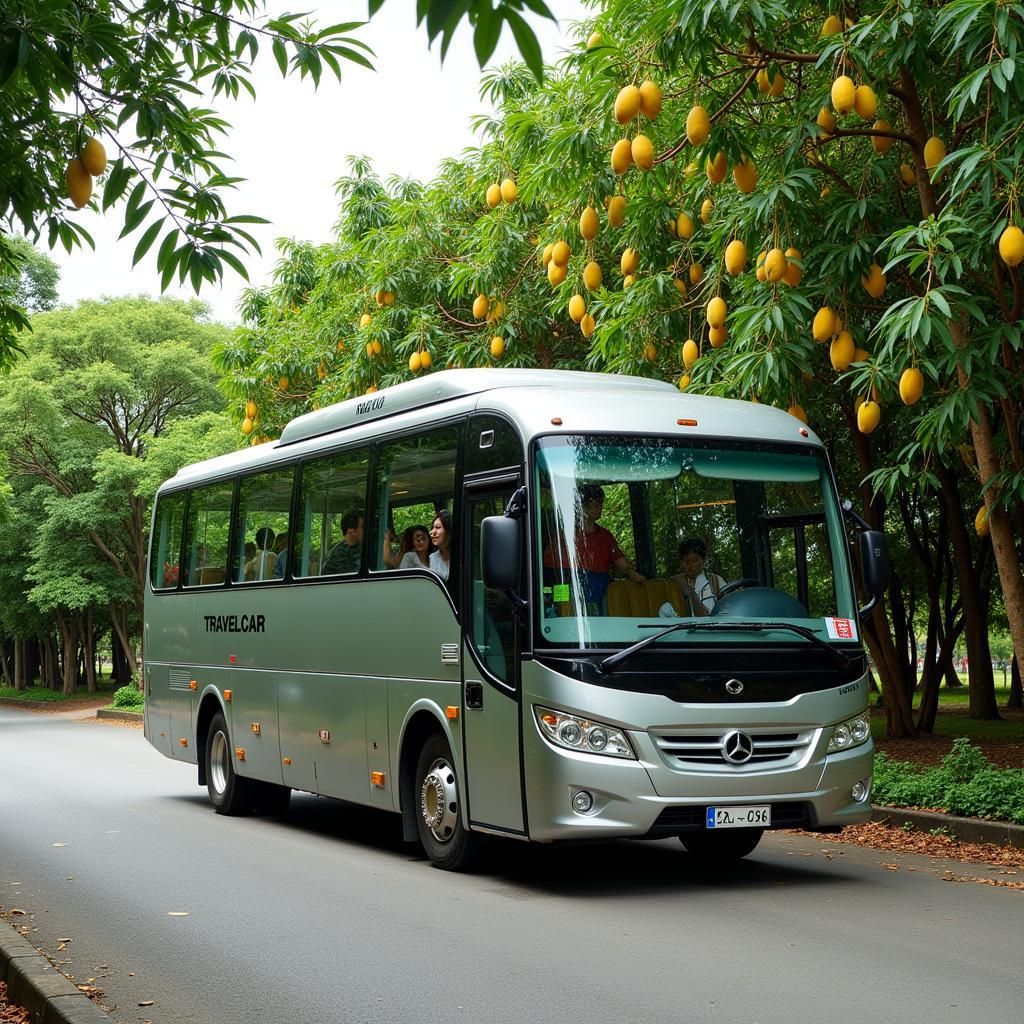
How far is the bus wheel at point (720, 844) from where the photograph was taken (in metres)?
11.2

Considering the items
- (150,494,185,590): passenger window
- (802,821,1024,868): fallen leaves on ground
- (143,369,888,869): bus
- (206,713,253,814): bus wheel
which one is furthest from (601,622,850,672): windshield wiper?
(150,494,185,590): passenger window

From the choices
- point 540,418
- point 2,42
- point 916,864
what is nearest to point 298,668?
point 540,418

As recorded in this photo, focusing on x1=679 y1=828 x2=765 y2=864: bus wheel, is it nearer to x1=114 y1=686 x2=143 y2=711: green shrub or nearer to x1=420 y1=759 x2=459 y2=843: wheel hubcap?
x1=420 y1=759 x2=459 y2=843: wheel hubcap

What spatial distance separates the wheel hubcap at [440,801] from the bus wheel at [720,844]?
1679 millimetres

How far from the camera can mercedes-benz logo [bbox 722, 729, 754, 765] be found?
954 centimetres

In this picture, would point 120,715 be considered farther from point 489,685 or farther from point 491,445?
point 489,685

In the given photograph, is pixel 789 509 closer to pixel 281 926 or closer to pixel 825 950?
pixel 825 950

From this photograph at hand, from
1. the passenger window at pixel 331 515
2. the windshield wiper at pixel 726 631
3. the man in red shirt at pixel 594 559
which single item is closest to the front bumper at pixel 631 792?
the windshield wiper at pixel 726 631

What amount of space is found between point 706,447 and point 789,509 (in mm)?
795

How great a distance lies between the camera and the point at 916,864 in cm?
1109

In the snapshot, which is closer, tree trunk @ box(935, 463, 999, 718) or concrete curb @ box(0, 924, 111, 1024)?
concrete curb @ box(0, 924, 111, 1024)

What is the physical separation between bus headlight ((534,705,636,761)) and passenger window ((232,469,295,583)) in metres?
→ 5.06

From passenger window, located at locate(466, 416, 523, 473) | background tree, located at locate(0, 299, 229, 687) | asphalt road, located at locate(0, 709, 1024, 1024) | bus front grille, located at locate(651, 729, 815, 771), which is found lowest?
asphalt road, located at locate(0, 709, 1024, 1024)

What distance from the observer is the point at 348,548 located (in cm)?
1249
